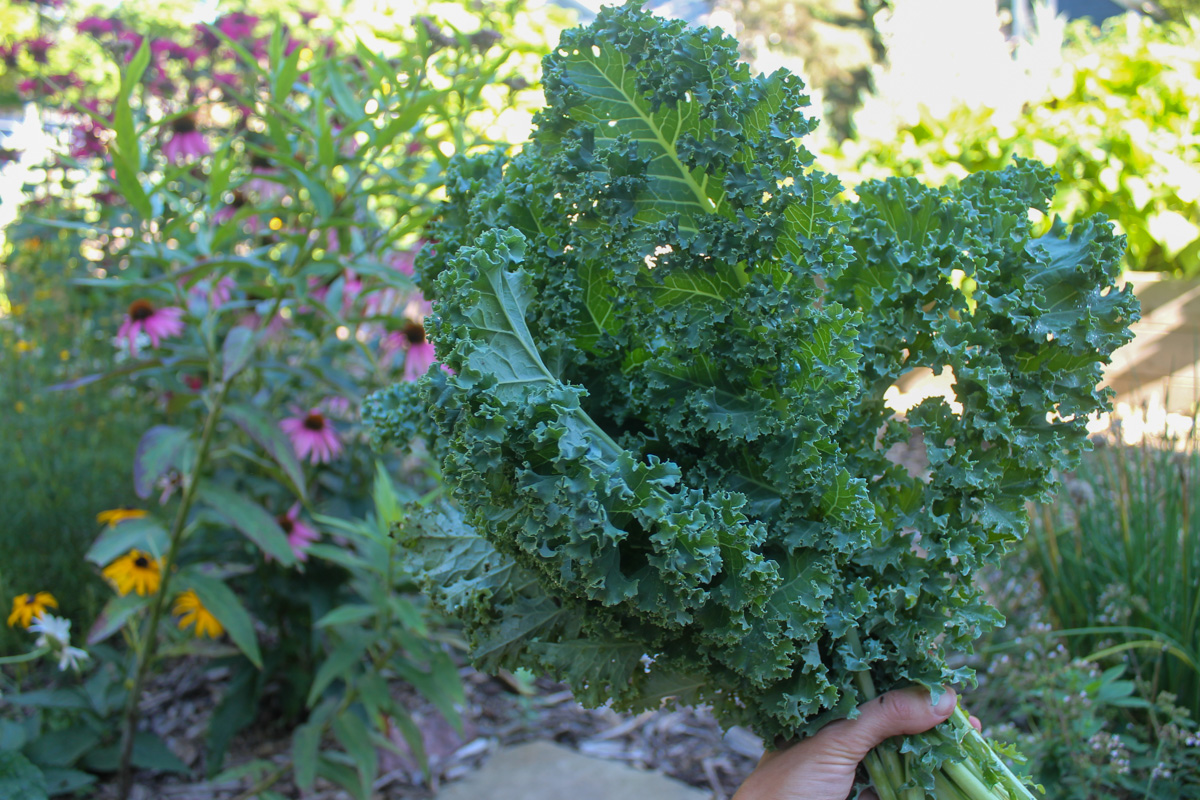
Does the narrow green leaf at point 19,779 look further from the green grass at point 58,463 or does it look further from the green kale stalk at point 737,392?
the green kale stalk at point 737,392

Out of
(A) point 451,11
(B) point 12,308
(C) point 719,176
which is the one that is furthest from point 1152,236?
→ (B) point 12,308

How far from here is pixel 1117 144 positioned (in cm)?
521

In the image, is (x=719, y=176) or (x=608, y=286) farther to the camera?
(x=608, y=286)

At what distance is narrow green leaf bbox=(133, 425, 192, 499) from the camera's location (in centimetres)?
232

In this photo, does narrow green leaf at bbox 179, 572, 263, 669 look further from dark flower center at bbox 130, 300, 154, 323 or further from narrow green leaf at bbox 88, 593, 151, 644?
dark flower center at bbox 130, 300, 154, 323

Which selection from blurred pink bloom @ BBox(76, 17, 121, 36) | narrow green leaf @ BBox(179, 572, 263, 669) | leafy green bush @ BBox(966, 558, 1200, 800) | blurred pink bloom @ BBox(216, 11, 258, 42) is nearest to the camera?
leafy green bush @ BBox(966, 558, 1200, 800)

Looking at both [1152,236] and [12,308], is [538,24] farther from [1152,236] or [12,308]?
[1152,236]

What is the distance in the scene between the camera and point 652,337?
61.2 inches

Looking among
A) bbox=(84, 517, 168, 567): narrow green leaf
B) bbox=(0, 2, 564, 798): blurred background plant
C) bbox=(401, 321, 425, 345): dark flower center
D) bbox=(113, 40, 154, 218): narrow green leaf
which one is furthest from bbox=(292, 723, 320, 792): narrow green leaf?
bbox=(113, 40, 154, 218): narrow green leaf

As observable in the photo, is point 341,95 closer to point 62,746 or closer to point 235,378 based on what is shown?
point 235,378

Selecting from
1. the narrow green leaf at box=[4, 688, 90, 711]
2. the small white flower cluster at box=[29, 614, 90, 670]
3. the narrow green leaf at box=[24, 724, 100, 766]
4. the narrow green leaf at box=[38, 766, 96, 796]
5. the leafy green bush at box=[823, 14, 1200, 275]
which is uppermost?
the leafy green bush at box=[823, 14, 1200, 275]

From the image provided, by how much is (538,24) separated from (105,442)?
3.09 m

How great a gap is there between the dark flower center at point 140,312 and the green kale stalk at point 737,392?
169 cm

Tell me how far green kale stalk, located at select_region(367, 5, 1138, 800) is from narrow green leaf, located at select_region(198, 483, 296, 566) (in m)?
0.93
